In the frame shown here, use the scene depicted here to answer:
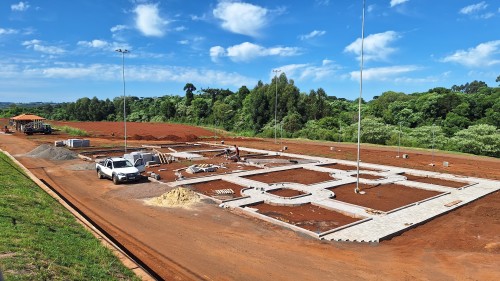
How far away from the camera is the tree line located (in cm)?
4939

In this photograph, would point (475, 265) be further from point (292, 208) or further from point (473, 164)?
point (473, 164)

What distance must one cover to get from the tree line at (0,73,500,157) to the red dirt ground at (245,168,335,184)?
755 inches

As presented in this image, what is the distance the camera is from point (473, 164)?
108ft

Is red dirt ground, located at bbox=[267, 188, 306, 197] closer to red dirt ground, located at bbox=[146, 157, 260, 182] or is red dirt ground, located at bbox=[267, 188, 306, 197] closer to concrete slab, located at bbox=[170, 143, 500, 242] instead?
concrete slab, located at bbox=[170, 143, 500, 242]

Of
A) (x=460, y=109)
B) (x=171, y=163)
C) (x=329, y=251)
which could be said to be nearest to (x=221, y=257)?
(x=329, y=251)

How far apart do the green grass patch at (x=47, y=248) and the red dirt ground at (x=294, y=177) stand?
14.3 meters

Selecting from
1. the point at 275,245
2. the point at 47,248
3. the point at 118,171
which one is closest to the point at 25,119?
the point at 118,171

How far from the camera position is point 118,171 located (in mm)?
22781

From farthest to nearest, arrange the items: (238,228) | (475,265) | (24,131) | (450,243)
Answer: (24,131) → (238,228) → (450,243) → (475,265)

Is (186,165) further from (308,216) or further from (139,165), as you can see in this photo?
(308,216)

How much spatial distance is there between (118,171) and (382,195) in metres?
17.1

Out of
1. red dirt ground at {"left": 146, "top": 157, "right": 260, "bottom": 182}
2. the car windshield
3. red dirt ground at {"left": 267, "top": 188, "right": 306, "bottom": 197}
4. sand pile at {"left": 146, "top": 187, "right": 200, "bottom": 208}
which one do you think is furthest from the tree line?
sand pile at {"left": 146, "top": 187, "right": 200, "bottom": 208}

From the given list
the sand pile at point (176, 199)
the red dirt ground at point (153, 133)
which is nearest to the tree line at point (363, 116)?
the red dirt ground at point (153, 133)

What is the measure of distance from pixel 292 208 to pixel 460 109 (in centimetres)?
6155
